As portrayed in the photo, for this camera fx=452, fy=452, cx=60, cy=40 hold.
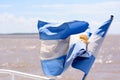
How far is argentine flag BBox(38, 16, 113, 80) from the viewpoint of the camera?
171 inches

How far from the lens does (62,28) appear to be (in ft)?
14.4

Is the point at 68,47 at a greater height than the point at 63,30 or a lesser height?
lesser

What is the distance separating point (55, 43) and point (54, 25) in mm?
235

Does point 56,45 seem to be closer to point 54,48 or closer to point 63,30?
A: point 54,48

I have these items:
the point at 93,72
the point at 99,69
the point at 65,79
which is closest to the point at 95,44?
the point at 65,79

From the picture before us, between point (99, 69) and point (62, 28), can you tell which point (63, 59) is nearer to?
point (62, 28)

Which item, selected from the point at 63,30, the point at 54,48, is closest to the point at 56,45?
the point at 54,48

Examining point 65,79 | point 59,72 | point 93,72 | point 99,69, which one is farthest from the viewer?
point 99,69

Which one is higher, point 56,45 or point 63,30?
point 63,30

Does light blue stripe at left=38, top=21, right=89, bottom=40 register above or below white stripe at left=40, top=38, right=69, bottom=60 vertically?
above

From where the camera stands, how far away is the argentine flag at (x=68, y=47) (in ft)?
14.2

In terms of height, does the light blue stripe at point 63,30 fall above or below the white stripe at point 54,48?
above

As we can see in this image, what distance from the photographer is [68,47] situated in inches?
172

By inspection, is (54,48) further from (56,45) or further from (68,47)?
(68,47)
